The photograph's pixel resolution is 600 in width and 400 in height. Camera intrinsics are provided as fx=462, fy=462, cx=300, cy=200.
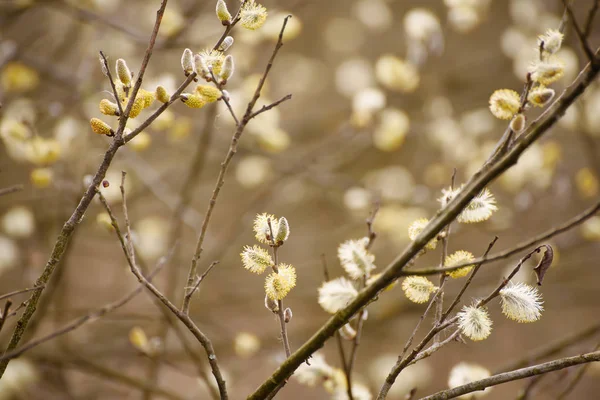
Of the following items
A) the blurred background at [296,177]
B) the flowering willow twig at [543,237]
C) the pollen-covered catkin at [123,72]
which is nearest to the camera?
the flowering willow twig at [543,237]

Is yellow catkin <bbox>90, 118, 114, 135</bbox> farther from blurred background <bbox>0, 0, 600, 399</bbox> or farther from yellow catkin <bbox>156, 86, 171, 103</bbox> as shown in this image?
blurred background <bbox>0, 0, 600, 399</bbox>

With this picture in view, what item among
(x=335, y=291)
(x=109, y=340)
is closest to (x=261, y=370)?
(x=109, y=340)

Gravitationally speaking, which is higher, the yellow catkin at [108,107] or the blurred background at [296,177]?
the blurred background at [296,177]

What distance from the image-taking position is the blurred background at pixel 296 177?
1.26 meters

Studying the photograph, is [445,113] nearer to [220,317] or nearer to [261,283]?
[261,283]

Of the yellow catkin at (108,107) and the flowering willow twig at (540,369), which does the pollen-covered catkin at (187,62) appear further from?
the flowering willow twig at (540,369)

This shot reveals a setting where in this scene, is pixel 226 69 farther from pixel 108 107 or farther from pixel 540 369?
pixel 540 369

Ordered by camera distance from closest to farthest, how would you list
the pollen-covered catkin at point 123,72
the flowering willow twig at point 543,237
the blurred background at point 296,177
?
the flowering willow twig at point 543,237, the pollen-covered catkin at point 123,72, the blurred background at point 296,177

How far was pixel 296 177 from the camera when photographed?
1.67 meters

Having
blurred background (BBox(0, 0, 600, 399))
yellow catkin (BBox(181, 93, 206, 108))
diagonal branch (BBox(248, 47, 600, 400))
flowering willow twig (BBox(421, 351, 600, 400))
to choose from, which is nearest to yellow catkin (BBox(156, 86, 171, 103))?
yellow catkin (BBox(181, 93, 206, 108))

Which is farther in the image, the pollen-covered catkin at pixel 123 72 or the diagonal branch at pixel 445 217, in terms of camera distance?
the pollen-covered catkin at pixel 123 72

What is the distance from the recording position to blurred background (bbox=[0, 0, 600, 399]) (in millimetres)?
1260

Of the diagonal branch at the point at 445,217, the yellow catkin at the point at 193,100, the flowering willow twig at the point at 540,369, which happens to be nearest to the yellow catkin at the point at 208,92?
the yellow catkin at the point at 193,100

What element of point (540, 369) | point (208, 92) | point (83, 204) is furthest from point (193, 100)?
point (540, 369)
